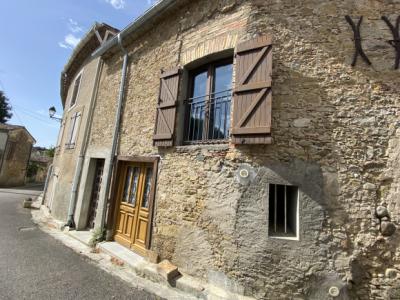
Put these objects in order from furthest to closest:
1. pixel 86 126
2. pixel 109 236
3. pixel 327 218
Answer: pixel 86 126 → pixel 109 236 → pixel 327 218

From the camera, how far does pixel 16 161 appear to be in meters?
20.7

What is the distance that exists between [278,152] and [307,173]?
48 cm

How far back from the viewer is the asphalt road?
10.4ft

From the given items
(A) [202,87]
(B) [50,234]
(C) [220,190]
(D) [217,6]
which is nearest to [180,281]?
(C) [220,190]

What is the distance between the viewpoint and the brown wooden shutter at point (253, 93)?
332 centimetres

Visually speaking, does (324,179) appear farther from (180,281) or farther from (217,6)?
(217,6)

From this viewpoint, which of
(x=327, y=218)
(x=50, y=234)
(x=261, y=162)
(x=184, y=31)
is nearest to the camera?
(x=327, y=218)

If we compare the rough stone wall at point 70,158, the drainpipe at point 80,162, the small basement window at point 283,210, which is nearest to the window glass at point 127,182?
the drainpipe at point 80,162

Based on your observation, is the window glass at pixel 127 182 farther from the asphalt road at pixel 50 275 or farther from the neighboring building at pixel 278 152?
the asphalt road at pixel 50 275

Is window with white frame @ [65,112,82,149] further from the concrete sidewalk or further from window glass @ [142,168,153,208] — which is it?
window glass @ [142,168,153,208]

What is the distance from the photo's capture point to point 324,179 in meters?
3.11

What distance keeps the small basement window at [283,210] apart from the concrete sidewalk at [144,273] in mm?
1009

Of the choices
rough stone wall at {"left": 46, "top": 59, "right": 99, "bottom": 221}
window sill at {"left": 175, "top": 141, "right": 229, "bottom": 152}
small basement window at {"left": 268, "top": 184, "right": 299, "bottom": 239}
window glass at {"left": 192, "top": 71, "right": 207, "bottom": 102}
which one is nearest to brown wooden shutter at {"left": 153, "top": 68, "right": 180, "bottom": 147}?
window sill at {"left": 175, "top": 141, "right": 229, "bottom": 152}

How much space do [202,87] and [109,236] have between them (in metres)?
3.94
